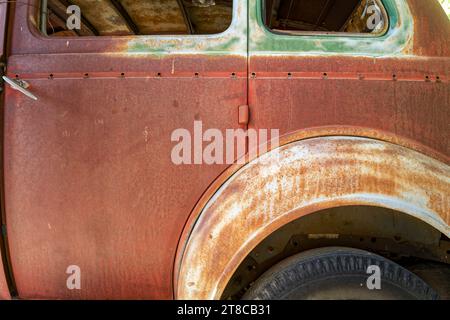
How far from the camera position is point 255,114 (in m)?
1.46

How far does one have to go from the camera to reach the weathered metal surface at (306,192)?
1.38m

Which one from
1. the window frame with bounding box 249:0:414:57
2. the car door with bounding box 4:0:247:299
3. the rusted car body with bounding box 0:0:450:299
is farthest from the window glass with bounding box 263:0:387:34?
the car door with bounding box 4:0:247:299

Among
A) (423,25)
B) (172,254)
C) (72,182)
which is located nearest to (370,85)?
(423,25)

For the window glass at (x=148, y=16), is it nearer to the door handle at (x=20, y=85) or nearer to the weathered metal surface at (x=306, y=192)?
the door handle at (x=20, y=85)

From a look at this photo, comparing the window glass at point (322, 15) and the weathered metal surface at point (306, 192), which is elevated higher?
the window glass at point (322, 15)

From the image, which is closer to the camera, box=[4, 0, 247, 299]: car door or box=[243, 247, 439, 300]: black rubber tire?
box=[243, 247, 439, 300]: black rubber tire

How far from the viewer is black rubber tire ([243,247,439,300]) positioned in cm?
136

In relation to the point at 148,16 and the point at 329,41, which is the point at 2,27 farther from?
the point at 148,16

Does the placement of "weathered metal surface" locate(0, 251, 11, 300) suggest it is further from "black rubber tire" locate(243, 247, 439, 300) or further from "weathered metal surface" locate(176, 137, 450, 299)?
"black rubber tire" locate(243, 247, 439, 300)

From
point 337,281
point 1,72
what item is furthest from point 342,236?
point 1,72

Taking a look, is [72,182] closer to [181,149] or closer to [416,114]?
[181,149]

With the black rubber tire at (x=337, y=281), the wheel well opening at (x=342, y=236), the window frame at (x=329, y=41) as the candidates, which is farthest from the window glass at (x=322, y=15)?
the black rubber tire at (x=337, y=281)

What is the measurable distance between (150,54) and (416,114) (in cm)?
107

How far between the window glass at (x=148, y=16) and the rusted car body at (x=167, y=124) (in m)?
1.12
